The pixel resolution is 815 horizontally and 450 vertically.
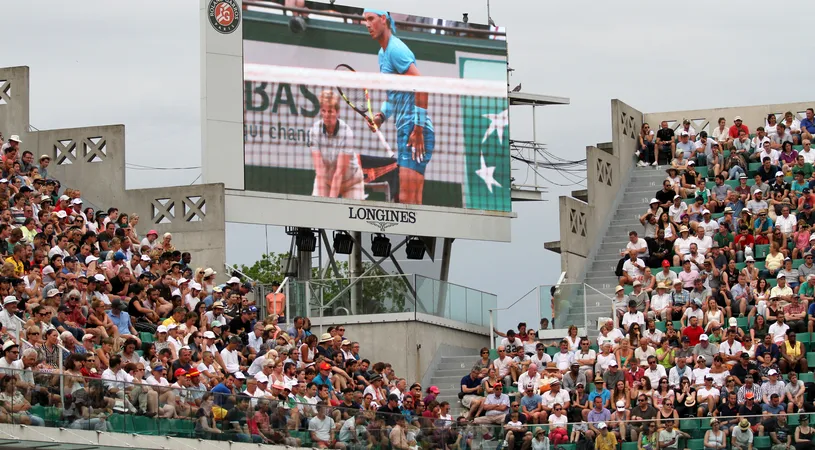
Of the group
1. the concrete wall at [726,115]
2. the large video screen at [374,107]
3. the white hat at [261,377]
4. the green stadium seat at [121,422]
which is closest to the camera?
the green stadium seat at [121,422]

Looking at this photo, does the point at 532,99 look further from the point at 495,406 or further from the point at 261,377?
the point at 261,377

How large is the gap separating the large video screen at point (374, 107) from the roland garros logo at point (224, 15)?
0.25 metres

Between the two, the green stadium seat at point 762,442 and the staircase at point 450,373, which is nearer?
the green stadium seat at point 762,442

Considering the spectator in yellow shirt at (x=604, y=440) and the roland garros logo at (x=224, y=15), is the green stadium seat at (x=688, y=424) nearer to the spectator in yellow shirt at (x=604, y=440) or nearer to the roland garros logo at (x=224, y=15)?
the spectator in yellow shirt at (x=604, y=440)

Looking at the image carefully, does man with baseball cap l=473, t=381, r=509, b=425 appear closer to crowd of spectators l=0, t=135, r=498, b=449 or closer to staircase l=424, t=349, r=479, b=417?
crowd of spectators l=0, t=135, r=498, b=449

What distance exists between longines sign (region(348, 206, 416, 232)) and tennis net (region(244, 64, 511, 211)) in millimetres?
225

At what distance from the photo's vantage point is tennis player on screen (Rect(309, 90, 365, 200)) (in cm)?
3447

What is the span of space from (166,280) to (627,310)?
776 cm

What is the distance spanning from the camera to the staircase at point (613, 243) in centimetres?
3369

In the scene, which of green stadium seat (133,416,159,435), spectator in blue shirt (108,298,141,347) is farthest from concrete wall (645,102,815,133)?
green stadium seat (133,416,159,435)

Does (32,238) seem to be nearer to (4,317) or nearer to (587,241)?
(4,317)

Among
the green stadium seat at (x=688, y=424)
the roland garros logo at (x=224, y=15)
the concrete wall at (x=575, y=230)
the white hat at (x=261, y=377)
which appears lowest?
the green stadium seat at (x=688, y=424)

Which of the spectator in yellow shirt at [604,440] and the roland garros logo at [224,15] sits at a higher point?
the roland garros logo at [224,15]

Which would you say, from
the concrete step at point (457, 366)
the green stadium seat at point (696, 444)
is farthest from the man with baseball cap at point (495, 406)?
the concrete step at point (457, 366)
